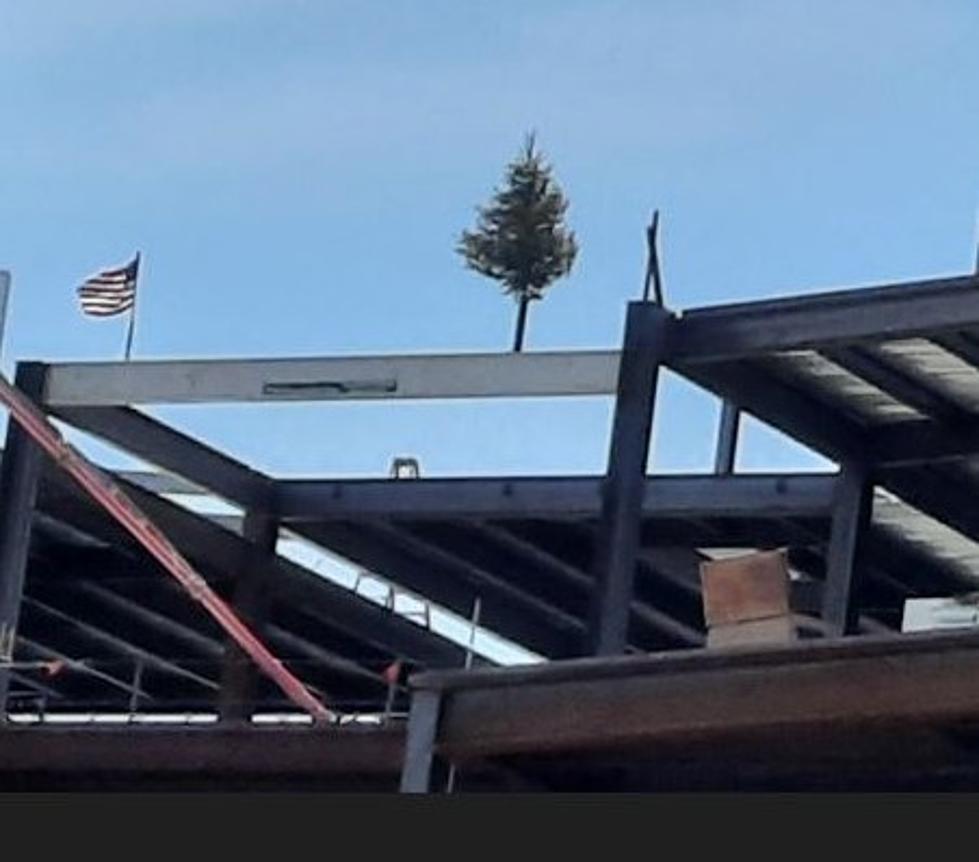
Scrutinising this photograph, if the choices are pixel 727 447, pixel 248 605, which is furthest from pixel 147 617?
pixel 727 447

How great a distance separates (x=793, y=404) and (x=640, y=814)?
10.4 metres

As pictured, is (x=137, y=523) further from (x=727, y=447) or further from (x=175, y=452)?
(x=727, y=447)

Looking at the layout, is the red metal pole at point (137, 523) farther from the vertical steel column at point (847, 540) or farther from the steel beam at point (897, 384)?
the steel beam at point (897, 384)

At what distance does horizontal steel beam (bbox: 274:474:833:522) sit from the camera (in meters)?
25.9

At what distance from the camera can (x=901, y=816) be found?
1203cm

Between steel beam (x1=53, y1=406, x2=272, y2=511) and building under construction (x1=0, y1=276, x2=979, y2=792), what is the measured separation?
0.11ft

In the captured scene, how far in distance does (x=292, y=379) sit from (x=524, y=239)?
5.27 meters

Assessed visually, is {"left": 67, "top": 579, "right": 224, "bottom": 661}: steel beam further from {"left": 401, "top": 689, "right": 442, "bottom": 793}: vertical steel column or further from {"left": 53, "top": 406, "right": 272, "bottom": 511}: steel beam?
{"left": 401, "top": 689, "right": 442, "bottom": 793}: vertical steel column

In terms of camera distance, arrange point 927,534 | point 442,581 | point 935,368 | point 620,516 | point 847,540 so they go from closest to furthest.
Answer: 1. point 935,368
2. point 620,516
3. point 847,540
4. point 927,534
5. point 442,581

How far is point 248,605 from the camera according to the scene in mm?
30062

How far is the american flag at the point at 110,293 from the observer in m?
30.6

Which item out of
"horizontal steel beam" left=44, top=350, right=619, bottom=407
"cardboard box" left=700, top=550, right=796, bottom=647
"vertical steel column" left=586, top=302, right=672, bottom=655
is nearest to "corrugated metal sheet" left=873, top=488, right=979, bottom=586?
"vertical steel column" left=586, top=302, right=672, bottom=655

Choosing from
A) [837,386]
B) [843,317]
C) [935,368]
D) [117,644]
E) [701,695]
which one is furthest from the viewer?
[117,644]

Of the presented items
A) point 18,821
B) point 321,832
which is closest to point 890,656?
point 321,832
